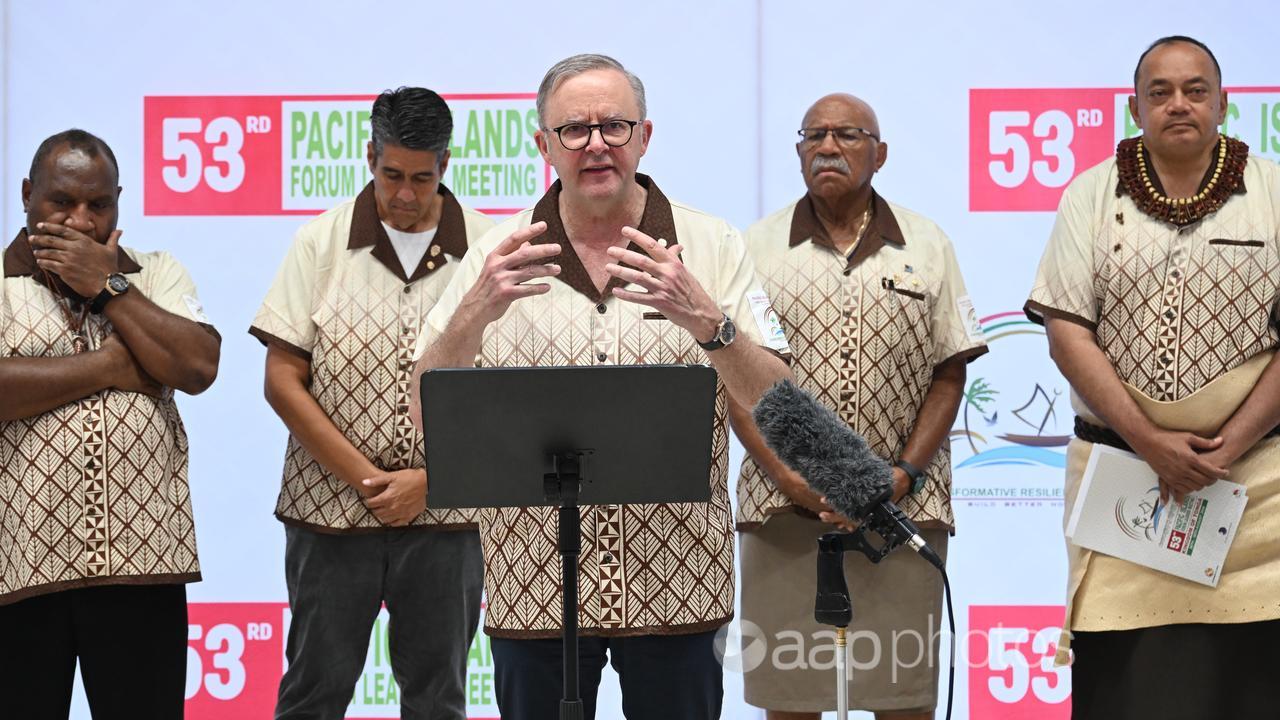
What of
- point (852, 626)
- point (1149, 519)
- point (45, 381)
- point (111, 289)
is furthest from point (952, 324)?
point (45, 381)

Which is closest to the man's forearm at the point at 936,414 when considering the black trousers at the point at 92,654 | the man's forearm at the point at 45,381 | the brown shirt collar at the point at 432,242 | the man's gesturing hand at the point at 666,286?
the brown shirt collar at the point at 432,242

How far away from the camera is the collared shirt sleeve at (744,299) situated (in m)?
2.95

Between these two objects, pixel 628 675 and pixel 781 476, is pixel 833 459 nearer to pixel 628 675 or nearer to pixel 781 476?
pixel 628 675

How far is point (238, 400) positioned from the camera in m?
5.25

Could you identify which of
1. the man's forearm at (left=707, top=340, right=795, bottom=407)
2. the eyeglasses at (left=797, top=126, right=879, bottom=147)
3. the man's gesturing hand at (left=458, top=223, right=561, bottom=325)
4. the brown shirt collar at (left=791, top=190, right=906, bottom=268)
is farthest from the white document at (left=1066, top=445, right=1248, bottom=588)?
the man's gesturing hand at (left=458, top=223, right=561, bottom=325)

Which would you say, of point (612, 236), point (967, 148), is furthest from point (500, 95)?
point (612, 236)

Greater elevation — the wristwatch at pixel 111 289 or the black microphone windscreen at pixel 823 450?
the wristwatch at pixel 111 289

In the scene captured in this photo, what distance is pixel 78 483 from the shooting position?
11.5ft

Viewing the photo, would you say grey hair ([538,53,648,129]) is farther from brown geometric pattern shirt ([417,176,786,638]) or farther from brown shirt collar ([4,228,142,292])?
brown shirt collar ([4,228,142,292])

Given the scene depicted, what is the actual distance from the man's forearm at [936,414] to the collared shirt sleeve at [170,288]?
74.1 inches

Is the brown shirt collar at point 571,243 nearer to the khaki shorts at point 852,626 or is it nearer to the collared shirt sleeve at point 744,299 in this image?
the collared shirt sleeve at point 744,299

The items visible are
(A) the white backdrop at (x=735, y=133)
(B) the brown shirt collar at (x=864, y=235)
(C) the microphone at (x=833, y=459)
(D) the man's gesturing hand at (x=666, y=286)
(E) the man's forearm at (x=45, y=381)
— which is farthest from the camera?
(A) the white backdrop at (x=735, y=133)

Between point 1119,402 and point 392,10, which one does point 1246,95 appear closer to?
point 1119,402

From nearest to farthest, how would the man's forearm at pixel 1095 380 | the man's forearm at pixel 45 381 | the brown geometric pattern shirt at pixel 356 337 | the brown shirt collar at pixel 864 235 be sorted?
the man's forearm at pixel 45 381 → the man's forearm at pixel 1095 380 → the brown geometric pattern shirt at pixel 356 337 → the brown shirt collar at pixel 864 235
